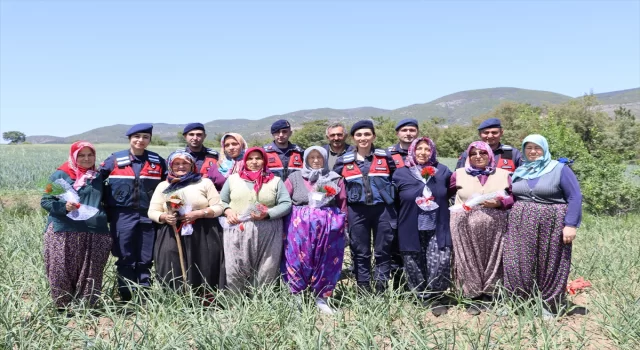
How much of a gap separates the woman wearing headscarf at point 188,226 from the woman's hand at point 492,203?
2277 millimetres

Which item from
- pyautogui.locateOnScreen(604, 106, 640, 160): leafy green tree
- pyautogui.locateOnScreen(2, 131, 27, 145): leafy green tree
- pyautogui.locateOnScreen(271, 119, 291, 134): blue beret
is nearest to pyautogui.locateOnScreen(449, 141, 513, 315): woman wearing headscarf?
pyautogui.locateOnScreen(271, 119, 291, 134): blue beret

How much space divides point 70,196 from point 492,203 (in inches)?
139

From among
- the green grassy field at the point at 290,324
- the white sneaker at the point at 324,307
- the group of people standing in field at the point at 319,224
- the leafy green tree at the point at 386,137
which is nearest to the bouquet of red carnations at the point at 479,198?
the group of people standing in field at the point at 319,224

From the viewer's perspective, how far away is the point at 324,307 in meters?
3.85

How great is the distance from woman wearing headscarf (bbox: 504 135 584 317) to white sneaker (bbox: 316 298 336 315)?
60.7 inches

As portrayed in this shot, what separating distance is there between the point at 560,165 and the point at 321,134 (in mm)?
61744

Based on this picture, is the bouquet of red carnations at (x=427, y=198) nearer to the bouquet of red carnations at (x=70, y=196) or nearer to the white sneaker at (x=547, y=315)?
the white sneaker at (x=547, y=315)

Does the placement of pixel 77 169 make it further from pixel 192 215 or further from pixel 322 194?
pixel 322 194

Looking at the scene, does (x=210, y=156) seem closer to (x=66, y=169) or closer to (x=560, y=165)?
(x=66, y=169)

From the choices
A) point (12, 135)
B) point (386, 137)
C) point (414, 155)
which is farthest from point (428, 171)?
point (12, 135)

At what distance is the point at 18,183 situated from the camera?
40.3 ft

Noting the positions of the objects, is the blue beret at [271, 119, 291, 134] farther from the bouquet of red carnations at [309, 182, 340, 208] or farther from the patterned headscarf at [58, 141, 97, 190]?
the patterned headscarf at [58, 141, 97, 190]

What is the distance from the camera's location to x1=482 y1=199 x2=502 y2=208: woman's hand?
387cm

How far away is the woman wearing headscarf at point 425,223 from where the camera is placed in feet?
13.1
